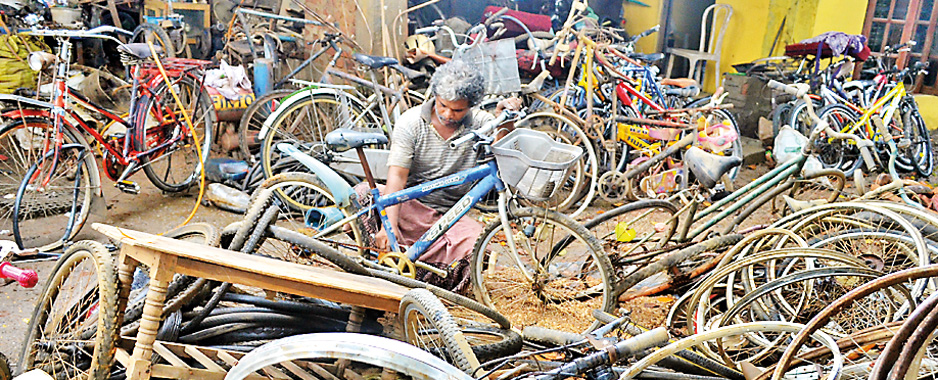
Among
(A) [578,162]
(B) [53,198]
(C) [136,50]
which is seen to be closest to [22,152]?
(B) [53,198]

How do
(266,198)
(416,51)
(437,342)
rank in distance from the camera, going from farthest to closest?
(416,51), (266,198), (437,342)

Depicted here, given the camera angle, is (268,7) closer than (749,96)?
Yes

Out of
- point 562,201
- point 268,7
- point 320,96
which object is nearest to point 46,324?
point 320,96

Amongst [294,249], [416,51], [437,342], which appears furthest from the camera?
[416,51]

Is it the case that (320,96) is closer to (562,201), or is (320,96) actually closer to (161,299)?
(562,201)

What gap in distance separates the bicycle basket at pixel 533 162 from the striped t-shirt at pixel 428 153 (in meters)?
0.40

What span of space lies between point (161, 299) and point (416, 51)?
5.35 metres

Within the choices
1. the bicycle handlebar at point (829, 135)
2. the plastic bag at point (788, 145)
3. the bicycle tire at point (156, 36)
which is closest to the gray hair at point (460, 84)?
the bicycle handlebar at point (829, 135)

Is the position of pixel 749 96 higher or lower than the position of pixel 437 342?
higher

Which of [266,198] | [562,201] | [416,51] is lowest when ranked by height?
[562,201]

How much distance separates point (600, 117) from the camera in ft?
21.6

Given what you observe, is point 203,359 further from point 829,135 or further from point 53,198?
point 829,135

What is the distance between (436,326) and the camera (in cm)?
218

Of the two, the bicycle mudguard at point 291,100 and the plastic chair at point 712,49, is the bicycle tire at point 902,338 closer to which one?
the bicycle mudguard at point 291,100
